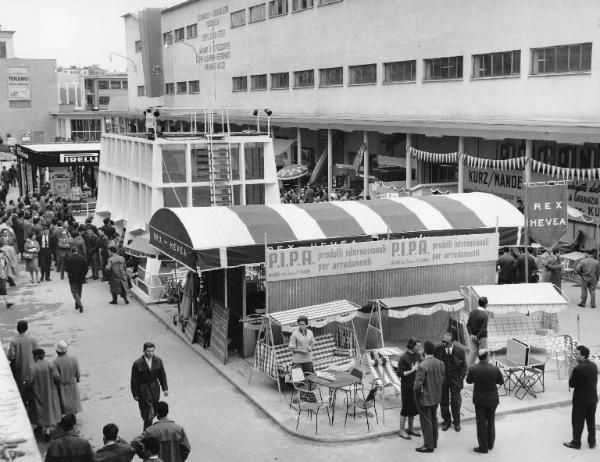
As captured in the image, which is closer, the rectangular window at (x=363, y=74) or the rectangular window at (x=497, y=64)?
the rectangular window at (x=497, y=64)

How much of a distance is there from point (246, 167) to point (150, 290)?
5.18 m

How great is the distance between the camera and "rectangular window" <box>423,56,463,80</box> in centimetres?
2956

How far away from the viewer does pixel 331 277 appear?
14.9 meters

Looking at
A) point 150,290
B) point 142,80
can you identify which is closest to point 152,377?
point 150,290

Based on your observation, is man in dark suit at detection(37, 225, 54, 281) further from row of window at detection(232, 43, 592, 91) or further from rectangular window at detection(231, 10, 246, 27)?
rectangular window at detection(231, 10, 246, 27)

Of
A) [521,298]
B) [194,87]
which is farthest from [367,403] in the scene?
[194,87]

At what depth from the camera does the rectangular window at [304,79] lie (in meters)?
40.2

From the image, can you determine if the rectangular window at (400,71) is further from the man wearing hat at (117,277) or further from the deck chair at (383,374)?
the deck chair at (383,374)

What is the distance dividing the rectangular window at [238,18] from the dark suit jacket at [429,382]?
39.5 m

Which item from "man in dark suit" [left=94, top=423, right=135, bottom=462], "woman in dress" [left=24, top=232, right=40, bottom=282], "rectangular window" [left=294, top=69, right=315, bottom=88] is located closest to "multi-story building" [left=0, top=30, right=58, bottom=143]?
"rectangular window" [left=294, top=69, right=315, bottom=88]

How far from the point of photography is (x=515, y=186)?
26516 mm

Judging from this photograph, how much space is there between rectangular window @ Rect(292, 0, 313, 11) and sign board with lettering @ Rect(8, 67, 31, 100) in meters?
44.8

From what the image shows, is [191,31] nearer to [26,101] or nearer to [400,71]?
[400,71]

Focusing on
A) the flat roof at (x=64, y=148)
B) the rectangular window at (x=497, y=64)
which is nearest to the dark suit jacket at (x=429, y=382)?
the rectangular window at (x=497, y=64)
